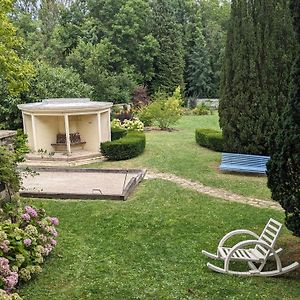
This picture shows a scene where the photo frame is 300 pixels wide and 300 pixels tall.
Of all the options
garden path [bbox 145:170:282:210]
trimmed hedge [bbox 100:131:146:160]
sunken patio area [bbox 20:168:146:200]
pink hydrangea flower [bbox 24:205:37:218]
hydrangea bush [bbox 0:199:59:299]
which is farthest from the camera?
trimmed hedge [bbox 100:131:146:160]

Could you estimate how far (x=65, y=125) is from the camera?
15289 millimetres

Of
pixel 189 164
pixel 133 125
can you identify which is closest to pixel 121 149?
pixel 189 164

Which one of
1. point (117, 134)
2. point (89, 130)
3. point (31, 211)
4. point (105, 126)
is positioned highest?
point (105, 126)

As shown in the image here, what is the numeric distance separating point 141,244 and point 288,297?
2768 millimetres

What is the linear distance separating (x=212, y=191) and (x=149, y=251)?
14.0ft

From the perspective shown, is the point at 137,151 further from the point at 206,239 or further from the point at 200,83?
the point at 200,83

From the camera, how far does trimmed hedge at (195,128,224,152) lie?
1602 cm

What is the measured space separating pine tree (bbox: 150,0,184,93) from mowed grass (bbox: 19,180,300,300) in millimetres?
29295

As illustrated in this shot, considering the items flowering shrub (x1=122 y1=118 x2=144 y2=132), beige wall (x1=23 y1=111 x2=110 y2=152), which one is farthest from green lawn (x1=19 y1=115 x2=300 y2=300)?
flowering shrub (x1=122 y1=118 x2=144 y2=132)

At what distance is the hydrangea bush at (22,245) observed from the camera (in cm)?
512

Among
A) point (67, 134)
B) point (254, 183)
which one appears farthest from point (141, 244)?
point (67, 134)

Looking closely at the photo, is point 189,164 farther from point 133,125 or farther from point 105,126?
point 133,125

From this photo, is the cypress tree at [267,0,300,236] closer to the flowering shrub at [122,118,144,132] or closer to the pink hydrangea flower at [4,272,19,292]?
the pink hydrangea flower at [4,272,19,292]

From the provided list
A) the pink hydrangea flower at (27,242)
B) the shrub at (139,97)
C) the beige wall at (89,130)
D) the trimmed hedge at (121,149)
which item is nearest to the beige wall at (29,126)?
the beige wall at (89,130)
